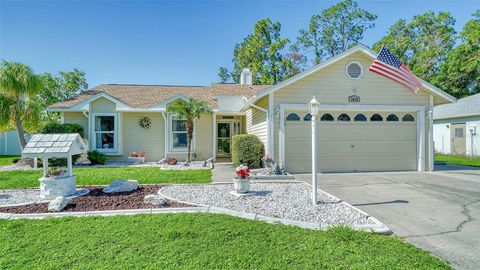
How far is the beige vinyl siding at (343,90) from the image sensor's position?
10.3 metres

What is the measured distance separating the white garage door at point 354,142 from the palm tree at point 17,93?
530 inches

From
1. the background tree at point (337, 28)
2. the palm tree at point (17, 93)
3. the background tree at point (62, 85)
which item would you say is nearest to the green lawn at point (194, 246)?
the palm tree at point (17, 93)

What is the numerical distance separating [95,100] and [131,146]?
9.81ft

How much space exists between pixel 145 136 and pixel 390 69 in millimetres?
11841

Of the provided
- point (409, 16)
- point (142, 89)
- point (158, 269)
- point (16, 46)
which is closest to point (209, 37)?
point (142, 89)

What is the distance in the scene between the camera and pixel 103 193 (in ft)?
21.7

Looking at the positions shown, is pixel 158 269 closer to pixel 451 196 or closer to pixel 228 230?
pixel 228 230

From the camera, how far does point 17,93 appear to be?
13.1m

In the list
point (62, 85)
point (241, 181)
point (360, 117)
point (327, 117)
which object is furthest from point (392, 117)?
point (62, 85)

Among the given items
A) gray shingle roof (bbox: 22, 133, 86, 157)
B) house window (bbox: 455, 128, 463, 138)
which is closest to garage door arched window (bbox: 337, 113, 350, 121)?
gray shingle roof (bbox: 22, 133, 86, 157)

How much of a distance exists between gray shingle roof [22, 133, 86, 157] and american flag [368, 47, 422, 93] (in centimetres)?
955

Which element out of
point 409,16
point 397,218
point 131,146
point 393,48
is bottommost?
point 397,218

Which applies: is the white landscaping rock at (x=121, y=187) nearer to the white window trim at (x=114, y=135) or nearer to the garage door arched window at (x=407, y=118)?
the white window trim at (x=114, y=135)

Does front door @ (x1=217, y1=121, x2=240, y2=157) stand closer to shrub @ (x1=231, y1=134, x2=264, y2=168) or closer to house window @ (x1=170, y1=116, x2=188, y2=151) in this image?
house window @ (x1=170, y1=116, x2=188, y2=151)
